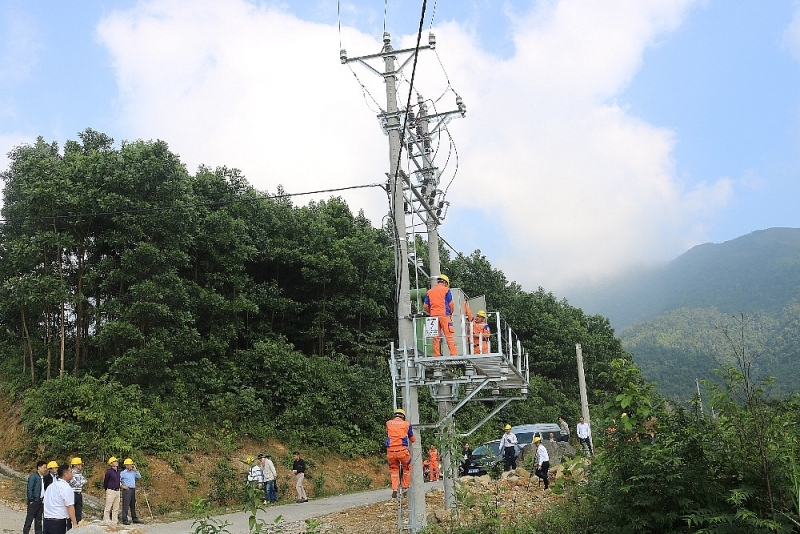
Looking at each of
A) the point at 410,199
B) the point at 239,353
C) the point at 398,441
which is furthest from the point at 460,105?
the point at 239,353

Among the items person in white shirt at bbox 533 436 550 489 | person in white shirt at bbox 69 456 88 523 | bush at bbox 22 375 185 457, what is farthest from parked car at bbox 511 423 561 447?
person in white shirt at bbox 69 456 88 523

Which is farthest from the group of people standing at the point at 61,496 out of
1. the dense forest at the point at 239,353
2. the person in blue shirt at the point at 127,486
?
the dense forest at the point at 239,353

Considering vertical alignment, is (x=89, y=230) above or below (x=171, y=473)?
above

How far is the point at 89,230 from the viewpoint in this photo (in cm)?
2436

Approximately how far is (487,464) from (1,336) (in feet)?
77.3

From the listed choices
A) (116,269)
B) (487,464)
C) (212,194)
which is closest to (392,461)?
(487,464)

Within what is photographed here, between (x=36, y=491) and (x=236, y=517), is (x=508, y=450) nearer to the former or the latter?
(x=236, y=517)

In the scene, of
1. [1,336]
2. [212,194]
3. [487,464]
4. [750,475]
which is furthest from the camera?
[212,194]

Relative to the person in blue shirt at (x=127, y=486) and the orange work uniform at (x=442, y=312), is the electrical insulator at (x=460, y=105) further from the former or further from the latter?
the person in blue shirt at (x=127, y=486)

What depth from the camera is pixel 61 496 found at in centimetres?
1046

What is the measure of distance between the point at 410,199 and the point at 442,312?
2.58 m

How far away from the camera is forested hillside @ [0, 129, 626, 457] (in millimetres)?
22219

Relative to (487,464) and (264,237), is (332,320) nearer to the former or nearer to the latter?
(264,237)

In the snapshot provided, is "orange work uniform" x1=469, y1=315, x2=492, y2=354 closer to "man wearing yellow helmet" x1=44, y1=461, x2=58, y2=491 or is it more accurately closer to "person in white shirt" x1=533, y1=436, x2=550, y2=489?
"person in white shirt" x1=533, y1=436, x2=550, y2=489
